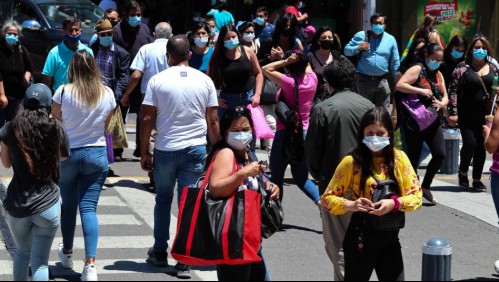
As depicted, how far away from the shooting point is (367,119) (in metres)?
6.34

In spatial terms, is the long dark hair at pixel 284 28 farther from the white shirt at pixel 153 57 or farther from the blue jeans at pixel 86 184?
the blue jeans at pixel 86 184

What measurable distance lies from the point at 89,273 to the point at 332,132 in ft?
6.89

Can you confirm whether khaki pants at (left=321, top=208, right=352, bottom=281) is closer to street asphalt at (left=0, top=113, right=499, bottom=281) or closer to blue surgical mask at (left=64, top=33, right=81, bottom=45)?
street asphalt at (left=0, top=113, right=499, bottom=281)

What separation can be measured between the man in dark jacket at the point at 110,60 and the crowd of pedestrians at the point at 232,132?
2 cm

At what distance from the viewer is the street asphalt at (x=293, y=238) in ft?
27.2

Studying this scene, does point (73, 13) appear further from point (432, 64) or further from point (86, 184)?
point (86, 184)

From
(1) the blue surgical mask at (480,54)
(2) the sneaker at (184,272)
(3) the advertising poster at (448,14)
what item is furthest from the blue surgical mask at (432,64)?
(3) the advertising poster at (448,14)

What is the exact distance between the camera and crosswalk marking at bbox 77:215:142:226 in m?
9.85

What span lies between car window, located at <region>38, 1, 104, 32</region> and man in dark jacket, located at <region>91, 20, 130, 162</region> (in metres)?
6.38

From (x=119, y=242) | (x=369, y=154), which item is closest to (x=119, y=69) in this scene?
(x=119, y=242)

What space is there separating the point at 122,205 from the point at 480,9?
40.1 ft

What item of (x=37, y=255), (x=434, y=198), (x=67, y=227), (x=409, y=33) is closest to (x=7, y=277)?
(x=67, y=227)

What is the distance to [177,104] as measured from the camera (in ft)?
26.4

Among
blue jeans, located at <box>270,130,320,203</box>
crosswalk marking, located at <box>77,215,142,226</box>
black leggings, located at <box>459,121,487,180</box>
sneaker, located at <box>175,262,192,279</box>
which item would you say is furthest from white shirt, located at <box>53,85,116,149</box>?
black leggings, located at <box>459,121,487,180</box>
